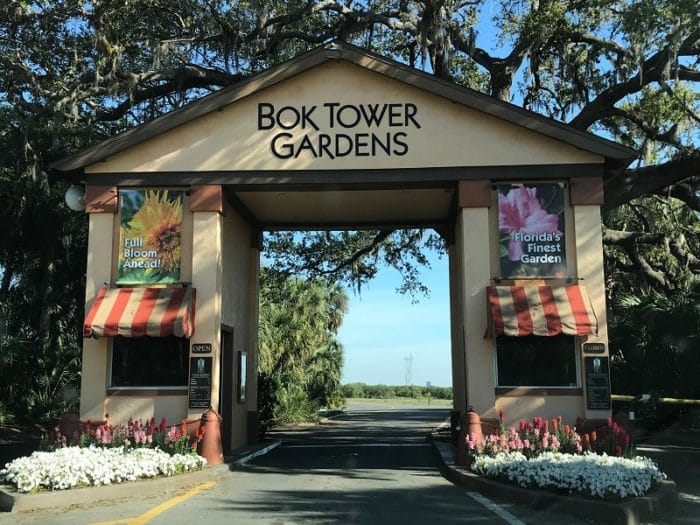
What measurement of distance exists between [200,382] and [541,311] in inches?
258

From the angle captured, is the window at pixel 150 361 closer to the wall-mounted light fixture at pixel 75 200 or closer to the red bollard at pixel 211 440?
the red bollard at pixel 211 440

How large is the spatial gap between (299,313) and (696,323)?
19.3 m

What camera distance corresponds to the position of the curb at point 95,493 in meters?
9.22

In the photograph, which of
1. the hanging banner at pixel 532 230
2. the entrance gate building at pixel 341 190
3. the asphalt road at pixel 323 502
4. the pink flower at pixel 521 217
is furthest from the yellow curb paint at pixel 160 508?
the pink flower at pixel 521 217

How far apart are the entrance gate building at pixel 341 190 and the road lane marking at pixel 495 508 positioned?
10.1 feet

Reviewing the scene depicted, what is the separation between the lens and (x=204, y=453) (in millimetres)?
12633

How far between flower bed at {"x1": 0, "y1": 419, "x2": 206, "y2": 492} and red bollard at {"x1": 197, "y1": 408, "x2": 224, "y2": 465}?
0.46 ft

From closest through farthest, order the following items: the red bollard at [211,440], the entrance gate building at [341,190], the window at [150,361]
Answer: the red bollard at [211,440] < the entrance gate building at [341,190] < the window at [150,361]

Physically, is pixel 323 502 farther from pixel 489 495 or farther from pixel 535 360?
pixel 535 360

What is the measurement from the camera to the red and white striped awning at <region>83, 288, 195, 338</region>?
13047mm

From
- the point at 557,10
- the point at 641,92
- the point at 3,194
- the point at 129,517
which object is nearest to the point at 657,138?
the point at 641,92

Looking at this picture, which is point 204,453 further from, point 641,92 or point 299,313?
point 299,313

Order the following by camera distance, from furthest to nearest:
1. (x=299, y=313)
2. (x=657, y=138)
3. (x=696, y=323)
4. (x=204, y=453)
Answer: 1. (x=299, y=313)
2. (x=657, y=138)
3. (x=696, y=323)
4. (x=204, y=453)

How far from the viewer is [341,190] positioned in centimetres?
1464
